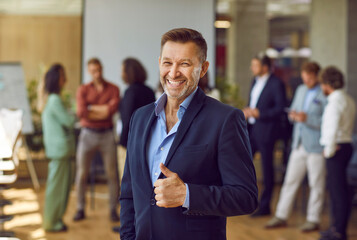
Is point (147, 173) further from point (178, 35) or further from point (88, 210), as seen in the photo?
point (88, 210)

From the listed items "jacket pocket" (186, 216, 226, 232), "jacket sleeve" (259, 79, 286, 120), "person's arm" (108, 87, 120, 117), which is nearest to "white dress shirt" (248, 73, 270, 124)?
"jacket sleeve" (259, 79, 286, 120)

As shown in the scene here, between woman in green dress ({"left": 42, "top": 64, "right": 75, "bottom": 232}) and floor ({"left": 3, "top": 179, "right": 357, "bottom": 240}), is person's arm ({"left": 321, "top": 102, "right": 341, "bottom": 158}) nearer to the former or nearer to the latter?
floor ({"left": 3, "top": 179, "right": 357, "bottom": 240})

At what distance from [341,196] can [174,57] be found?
134 inches

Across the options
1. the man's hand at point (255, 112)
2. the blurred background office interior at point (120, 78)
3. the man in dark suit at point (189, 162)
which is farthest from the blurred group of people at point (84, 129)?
the man in dark suit at point (189, 162)

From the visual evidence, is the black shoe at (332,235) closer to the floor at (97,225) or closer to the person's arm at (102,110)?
the floor at (97,225)

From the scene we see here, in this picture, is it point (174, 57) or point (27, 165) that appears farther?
point (27, 165)

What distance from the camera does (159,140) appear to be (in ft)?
5.45

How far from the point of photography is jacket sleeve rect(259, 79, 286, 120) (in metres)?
5.46

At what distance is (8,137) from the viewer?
4648mm

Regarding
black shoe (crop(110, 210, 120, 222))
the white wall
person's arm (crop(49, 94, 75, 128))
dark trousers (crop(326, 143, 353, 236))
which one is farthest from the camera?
the white wall

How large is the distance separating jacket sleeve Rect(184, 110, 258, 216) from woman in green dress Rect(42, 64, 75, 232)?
3.39 metres

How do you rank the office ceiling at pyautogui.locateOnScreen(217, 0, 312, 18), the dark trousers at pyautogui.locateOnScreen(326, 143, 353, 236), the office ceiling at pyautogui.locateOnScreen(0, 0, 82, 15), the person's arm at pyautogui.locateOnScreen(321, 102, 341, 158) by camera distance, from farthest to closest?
the office ceiling at pyautogui.locateOnScreen(217, 0, 312, 18)
the office ceiling at pyautogui.locateOnScreen(0, 0, 82, 15)
the dark trousers at pyautogui.locateOnScreen(326, 143, 353, 236)
the person's arm at pyautogui.locateOnScreen(321, 102, 341, 158)

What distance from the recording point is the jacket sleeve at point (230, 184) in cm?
148

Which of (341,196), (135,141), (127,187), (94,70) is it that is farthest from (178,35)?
(94,70)
